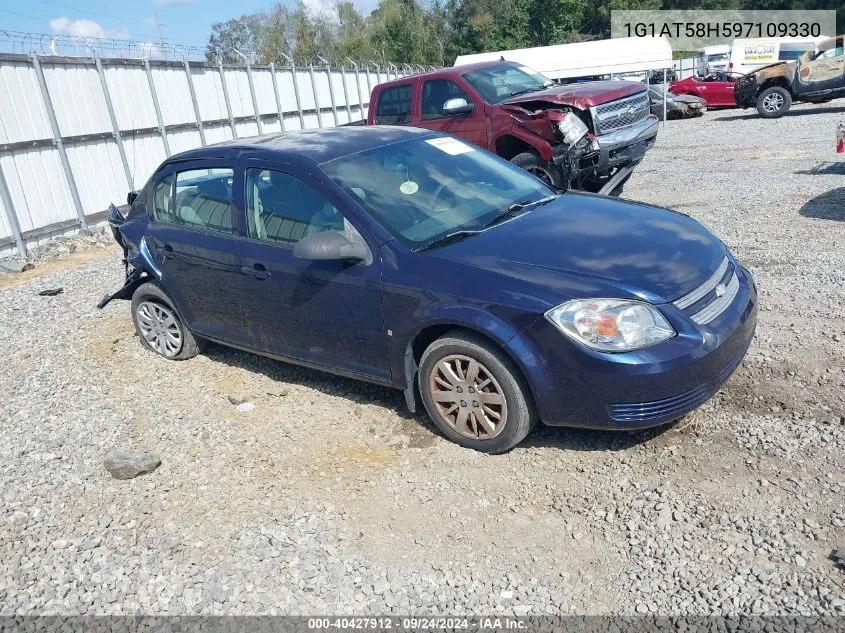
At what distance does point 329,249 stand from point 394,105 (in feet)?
23.5

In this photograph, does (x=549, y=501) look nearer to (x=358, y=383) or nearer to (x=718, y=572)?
(x=718, y=572)

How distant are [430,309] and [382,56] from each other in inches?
2176

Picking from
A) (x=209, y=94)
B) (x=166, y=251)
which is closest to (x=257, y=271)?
(x=166, y=251)

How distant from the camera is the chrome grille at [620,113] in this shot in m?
8.65

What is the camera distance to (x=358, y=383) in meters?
4.82

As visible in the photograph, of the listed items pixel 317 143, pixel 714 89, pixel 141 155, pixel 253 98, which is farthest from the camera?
pixel 714 89

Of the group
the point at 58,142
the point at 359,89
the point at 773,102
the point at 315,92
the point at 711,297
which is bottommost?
the point at 773,102

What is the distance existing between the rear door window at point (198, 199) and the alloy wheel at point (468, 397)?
1.89 m

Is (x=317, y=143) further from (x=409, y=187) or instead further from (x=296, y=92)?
(x=296, y=92)

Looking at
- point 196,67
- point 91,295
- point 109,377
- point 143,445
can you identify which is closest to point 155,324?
point 109,377

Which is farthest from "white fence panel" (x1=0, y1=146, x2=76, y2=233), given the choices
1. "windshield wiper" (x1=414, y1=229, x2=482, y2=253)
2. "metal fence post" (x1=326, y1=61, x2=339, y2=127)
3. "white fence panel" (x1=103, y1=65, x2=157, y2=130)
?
"metal fence post" (x1=326, y1=61, x2=339, y2=127)

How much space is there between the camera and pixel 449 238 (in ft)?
12.9

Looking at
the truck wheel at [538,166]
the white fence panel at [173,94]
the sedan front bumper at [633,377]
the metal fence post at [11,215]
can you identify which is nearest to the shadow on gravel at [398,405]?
the sedan front bumper at [633,377]

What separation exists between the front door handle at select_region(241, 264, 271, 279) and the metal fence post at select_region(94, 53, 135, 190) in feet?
30.5
